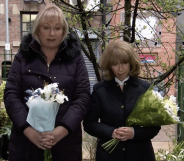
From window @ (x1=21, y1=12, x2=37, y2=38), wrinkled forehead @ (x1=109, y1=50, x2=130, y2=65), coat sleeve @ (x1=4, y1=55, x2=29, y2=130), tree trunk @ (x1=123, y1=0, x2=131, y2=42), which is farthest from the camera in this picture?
window @ (x1=21, y1=12, x2=37, y2=38)

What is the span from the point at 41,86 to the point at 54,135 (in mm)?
352

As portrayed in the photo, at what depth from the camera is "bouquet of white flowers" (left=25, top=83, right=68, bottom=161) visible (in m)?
1.82

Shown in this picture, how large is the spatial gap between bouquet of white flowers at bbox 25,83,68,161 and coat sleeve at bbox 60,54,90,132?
95 millimetres

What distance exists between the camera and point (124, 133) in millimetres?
1986

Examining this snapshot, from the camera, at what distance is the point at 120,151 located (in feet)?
6.84

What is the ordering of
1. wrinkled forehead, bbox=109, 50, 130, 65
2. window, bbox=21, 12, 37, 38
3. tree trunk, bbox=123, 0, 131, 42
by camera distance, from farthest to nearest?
window, bbox=21, 12, 37, 38
tree trunk, bbox=123, 0, 131, 42
wrinkled forehead, bbox=109, 50, 130, 65

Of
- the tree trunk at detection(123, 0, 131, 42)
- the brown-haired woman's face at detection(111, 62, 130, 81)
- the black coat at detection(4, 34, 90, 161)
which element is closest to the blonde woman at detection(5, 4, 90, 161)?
the black coat at detection(4, 34, 90, 161)

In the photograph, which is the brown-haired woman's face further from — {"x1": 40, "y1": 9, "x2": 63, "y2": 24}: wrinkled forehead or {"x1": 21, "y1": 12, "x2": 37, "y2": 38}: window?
{"x1": 21, "y1": 12, "x2": 37, "y2": 38}: window

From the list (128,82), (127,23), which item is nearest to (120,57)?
(128,82)

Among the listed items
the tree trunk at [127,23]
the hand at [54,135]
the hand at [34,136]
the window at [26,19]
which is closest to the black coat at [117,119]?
the hand at [54,135]

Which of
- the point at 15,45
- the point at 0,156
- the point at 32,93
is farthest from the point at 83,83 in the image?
the point at 15,45

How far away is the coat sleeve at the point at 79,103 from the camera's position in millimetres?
1956

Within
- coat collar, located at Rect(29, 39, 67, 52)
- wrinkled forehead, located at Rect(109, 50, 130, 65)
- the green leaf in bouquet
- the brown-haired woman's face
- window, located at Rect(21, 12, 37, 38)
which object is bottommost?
the green leaf in bouquet

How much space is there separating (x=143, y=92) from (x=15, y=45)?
8.75m
